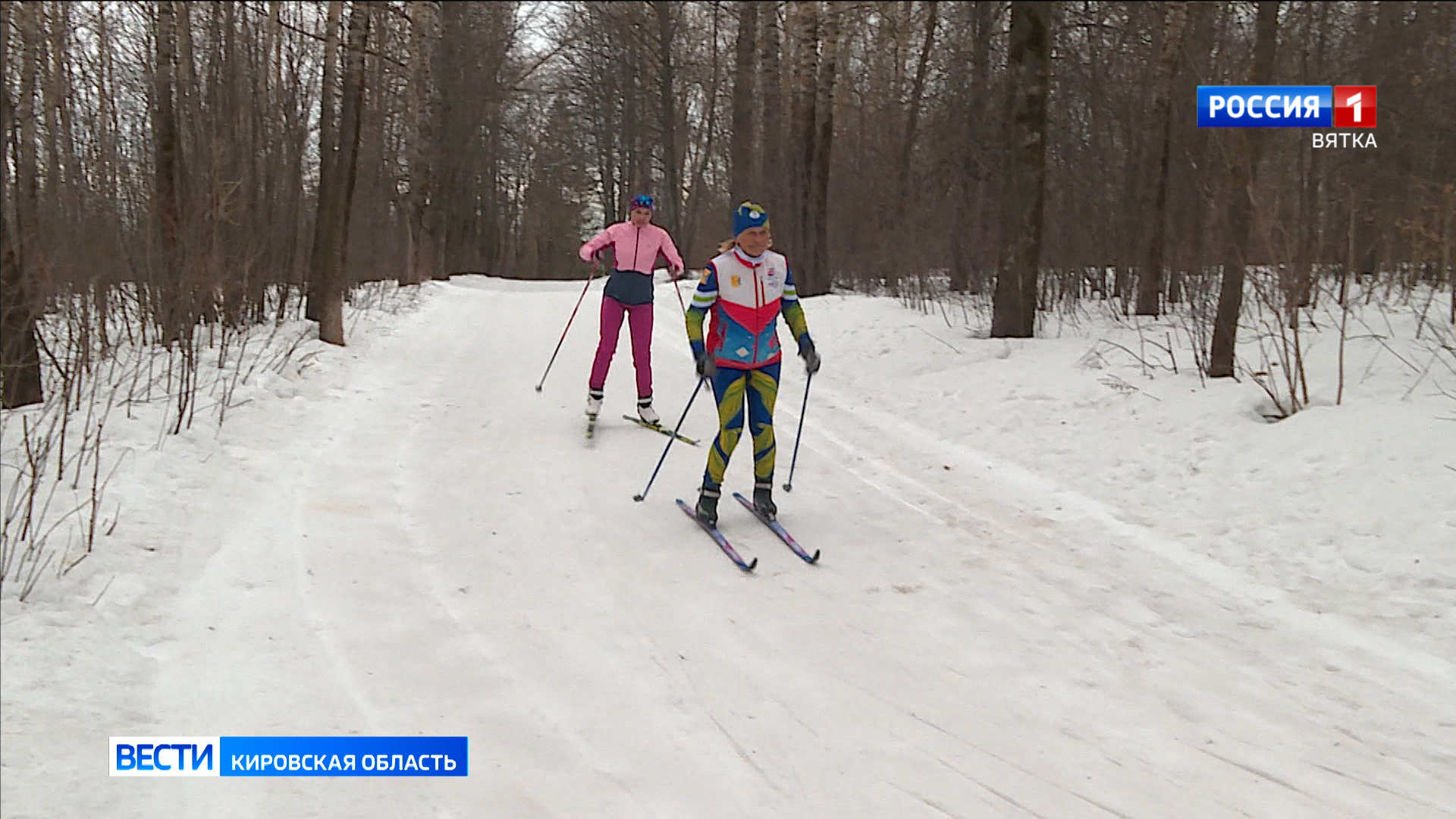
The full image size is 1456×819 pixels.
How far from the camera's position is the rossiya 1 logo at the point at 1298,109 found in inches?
359

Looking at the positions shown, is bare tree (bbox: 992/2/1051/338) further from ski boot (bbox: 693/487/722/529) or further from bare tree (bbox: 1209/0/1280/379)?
ski boot (bbox: 693/487/722/529)

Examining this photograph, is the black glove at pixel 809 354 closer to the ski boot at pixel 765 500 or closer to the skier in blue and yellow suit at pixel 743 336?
the skier in blue and yellow suit at pixel 743 336

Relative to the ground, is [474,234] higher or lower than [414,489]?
higher

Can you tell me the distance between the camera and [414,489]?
7012 mm

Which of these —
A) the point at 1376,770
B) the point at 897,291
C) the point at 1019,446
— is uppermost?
the point at 897,291

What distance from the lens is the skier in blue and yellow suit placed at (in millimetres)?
6504

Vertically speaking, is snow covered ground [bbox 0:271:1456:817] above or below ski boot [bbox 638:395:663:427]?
below

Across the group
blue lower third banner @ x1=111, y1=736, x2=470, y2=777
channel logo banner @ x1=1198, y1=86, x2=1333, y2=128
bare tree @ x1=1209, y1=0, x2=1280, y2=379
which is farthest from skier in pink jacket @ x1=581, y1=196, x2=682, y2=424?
blue lower third banner @ x1=111, y1=736, x2=470, y2=777

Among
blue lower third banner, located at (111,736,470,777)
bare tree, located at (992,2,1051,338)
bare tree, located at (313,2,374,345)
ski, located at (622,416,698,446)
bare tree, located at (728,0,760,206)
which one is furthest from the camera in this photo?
bare tree, located at (728,0,760,206)

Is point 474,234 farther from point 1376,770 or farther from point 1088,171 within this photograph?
point 1376,770

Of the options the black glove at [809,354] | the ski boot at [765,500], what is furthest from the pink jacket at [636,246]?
the ski boot at [765,500]

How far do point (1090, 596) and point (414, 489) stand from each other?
14.3 feet

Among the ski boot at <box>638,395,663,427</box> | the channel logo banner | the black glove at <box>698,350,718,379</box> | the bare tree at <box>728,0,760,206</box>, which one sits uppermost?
the bare tree at <box>728,0,760,206</box>

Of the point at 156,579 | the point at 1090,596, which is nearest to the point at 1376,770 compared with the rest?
the point at 1090,596
